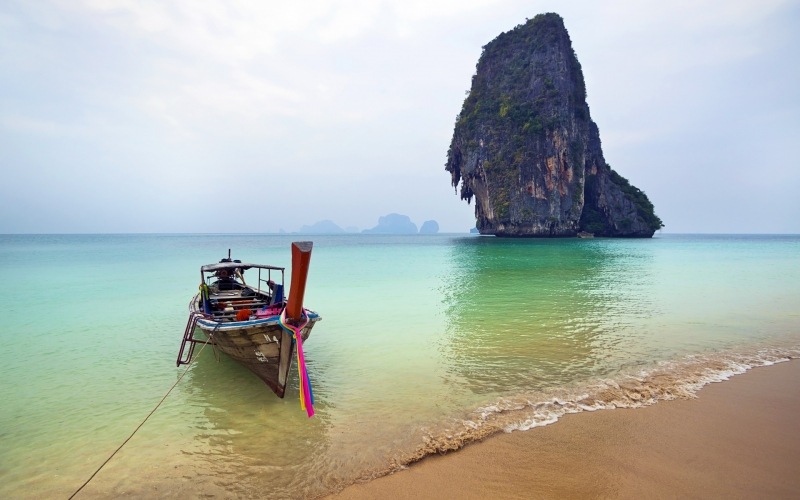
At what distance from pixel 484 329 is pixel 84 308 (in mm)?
14453

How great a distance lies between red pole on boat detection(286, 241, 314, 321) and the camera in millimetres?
5145

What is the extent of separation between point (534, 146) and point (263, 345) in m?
64.5

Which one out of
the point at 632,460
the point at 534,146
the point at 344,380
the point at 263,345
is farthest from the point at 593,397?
the point at 534,146

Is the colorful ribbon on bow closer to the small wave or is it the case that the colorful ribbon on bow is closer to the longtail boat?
the longtail boat

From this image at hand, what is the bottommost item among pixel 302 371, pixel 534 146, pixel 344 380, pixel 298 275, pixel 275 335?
pixel 344 380

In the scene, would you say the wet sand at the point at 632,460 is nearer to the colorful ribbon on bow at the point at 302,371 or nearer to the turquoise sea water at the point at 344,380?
the turquoise sea water at the point at 344,380

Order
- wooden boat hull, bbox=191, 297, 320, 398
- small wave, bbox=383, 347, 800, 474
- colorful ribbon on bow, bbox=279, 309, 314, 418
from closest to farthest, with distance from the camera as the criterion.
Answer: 1. small wave, bbox=383, 347, 800, 474
2. colorful ribbon on bow, bbox=279, 309, 314, 418
3. wooden boat hull, bbox=191, 297, 320, 398

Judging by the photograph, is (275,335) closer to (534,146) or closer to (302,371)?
(302,371)

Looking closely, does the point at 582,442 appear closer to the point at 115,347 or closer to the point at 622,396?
the point at 622,396

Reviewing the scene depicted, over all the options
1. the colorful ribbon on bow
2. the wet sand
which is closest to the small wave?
the wet sand

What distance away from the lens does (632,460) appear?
14.6ft

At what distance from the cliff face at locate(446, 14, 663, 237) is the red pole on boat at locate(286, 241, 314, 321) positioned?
6293cm

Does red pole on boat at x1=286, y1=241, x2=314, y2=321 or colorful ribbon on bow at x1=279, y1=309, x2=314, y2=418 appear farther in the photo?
colorful ribbon on bow at x1=279, y1=309, x2=314, y2=418

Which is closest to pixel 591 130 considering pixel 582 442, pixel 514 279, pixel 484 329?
pixel 514 279
